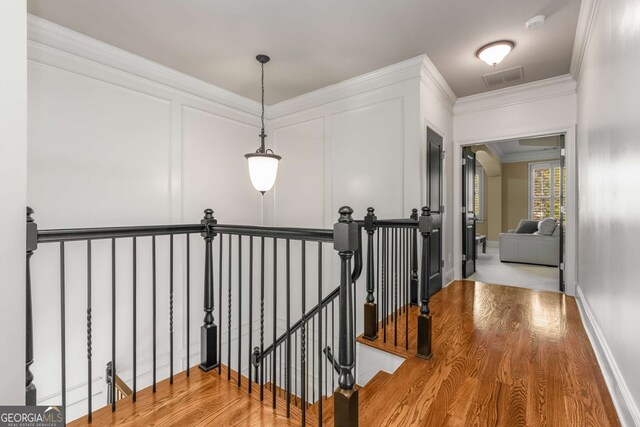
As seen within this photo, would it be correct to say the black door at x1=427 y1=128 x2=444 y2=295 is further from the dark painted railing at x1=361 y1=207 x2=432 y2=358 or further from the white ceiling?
the white ceiling

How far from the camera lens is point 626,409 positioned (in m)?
1.51

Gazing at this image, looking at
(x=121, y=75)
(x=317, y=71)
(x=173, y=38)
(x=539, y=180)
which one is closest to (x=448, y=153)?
(x=317, y=71)

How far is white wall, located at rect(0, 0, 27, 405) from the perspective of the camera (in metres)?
1.01

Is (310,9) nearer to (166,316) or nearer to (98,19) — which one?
(98,19)

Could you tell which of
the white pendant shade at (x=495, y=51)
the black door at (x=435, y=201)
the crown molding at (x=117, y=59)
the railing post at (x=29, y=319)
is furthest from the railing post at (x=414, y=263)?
the crown molding at (x=117, y=59)

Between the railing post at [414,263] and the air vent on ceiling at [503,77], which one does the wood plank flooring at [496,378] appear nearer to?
the railing post at [414,263]

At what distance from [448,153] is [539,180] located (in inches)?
229

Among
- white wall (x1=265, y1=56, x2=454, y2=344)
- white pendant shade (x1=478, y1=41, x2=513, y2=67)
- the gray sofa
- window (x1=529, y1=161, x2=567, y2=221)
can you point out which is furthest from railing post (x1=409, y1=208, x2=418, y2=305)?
window (x1=529, y1=161, x2=567, y2=221)

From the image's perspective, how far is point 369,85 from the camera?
375 cm

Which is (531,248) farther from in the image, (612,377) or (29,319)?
(29,319)

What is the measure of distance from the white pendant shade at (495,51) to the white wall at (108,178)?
312 centimetres

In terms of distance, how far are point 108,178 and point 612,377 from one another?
4.20 meters

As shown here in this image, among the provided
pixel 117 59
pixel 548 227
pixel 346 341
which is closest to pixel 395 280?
pixel 346 341

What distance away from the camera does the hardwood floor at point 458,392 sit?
1.59 meters
